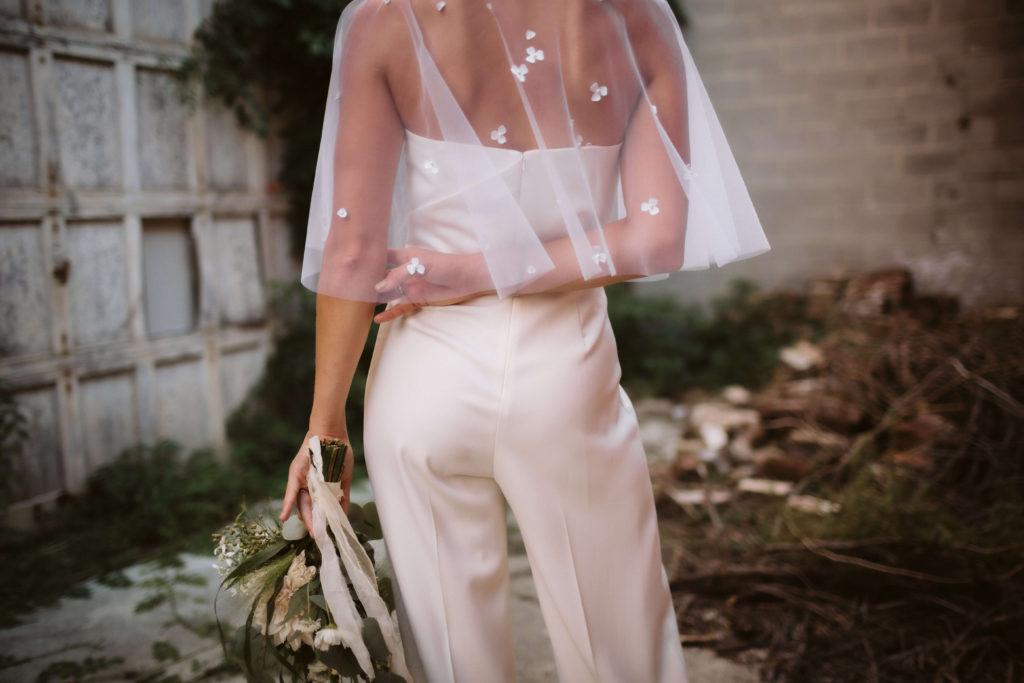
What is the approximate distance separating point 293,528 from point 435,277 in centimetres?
49

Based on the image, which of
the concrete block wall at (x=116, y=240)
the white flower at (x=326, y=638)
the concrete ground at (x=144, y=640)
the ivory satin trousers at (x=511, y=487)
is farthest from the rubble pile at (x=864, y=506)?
the concrete block wall at (x=116, y=240)

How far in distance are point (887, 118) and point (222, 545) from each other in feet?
18.2

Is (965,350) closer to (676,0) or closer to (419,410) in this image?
(419,410)

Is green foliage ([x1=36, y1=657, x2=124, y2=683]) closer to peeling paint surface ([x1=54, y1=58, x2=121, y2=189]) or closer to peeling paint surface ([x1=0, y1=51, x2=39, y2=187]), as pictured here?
peeling paint surface ([x1=0, y1=51, x2=39, y2=187])

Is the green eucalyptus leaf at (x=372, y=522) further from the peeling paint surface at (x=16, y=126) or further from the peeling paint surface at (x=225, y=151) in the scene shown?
the peeling paint surface at (x=225, y=151)

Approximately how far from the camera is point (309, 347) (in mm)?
4301

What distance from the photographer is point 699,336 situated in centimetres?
579

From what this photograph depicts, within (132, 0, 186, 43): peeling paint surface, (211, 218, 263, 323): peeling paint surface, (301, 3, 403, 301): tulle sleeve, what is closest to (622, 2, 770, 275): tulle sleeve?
(301, 3, 403, 301): tulle sleeve

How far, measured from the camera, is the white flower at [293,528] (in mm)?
1265

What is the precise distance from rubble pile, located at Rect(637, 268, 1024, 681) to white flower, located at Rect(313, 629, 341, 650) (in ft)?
5.12

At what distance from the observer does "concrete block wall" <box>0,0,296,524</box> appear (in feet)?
10.3

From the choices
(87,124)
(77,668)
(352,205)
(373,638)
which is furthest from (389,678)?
(87,124)

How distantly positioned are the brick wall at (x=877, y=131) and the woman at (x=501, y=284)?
4.86 m

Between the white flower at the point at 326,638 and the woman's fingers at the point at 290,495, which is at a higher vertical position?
the woman's fingers at the point at 290,495
